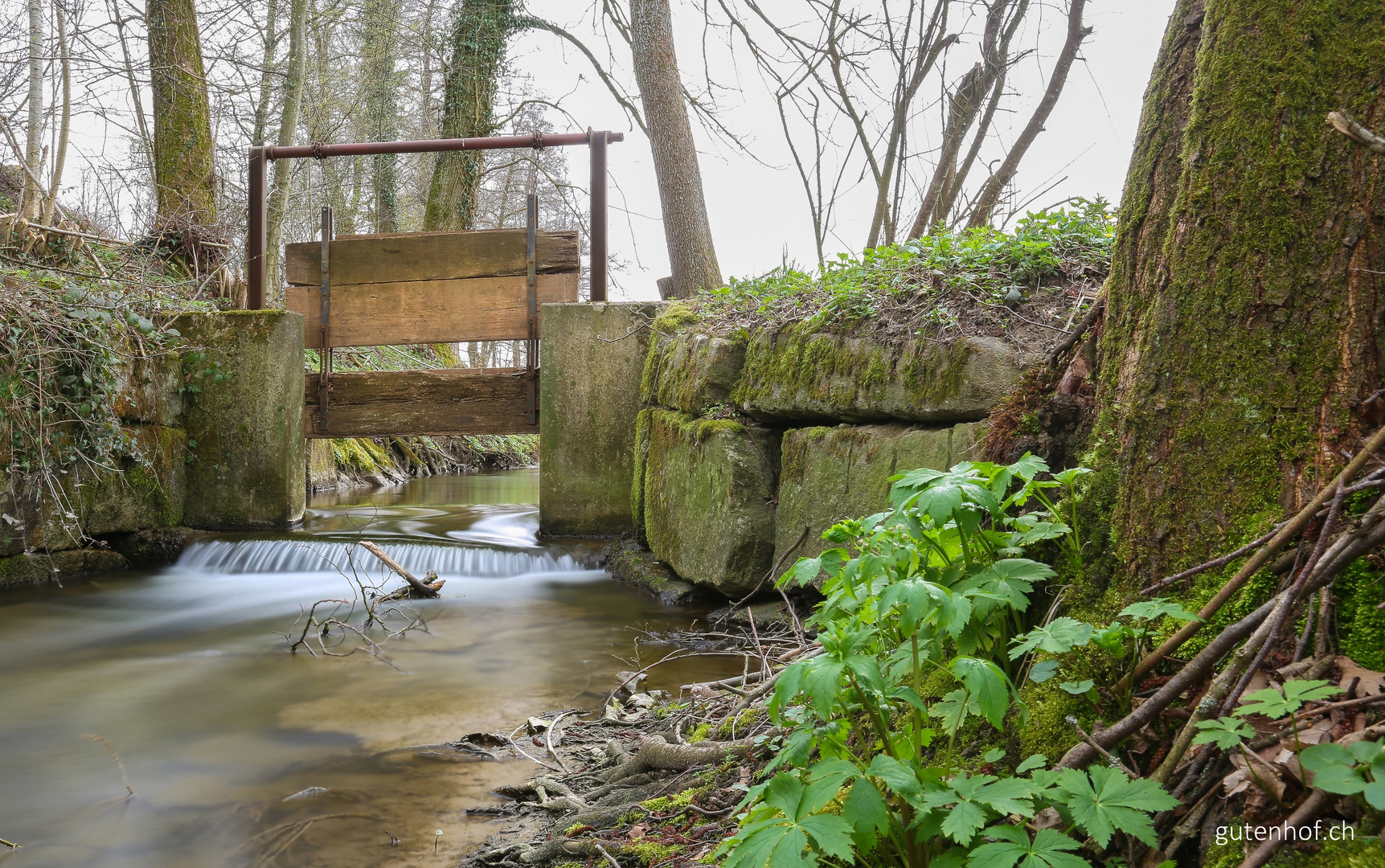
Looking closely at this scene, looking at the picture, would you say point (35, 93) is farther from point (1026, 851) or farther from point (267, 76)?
point (1026, 851)

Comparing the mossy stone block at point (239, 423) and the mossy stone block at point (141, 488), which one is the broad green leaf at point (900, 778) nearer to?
the mossy stone block at point (141, 488)

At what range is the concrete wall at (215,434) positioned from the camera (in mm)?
6918

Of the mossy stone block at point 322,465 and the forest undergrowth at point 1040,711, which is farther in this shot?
the mossy stone block at point 322,465

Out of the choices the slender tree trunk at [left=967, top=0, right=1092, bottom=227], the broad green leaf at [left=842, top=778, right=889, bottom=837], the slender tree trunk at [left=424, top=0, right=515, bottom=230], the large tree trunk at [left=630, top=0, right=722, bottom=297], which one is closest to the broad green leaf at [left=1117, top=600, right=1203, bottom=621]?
the broad green leaf at [left=842, top=778, right=889, bottom=837]

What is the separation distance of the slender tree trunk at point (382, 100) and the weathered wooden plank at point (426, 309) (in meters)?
7.47

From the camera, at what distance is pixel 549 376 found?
722 cm

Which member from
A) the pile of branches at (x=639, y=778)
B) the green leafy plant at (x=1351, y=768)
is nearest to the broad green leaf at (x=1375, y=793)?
the green leafy plant at (x=1351, y=768)

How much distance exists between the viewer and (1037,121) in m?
5.46

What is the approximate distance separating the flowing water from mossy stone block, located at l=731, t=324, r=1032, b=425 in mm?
1429

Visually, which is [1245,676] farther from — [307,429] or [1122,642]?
[307,429]

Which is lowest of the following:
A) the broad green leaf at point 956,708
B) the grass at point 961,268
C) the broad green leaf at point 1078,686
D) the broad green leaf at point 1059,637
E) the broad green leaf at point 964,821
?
the broad green leaf at point 964,821

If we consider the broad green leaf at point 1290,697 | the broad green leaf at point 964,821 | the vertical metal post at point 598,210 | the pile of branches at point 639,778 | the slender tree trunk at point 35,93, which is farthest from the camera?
the vertical metal post at point 598,210

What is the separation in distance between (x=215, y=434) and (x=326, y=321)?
136 cm

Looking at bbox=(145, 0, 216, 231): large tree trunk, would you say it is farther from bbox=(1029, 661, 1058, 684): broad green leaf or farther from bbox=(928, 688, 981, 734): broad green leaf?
bbox=(1029, 661, 1058, 684): broad green leaf
